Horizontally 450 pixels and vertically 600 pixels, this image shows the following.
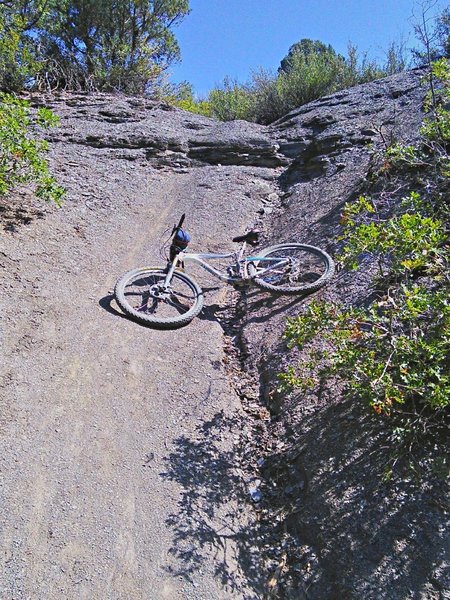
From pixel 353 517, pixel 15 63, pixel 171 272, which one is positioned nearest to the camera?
pixel 353 517

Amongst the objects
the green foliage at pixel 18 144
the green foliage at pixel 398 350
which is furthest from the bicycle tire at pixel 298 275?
the green foliage at pixel 18 144

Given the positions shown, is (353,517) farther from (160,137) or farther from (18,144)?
(160,137)

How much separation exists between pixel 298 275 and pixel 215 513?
3288mm

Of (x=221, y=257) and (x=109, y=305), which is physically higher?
(x=221, y=257)

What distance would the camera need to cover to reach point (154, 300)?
223 inches

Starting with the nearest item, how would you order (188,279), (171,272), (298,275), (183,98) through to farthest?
(171,272), (188,279), (298,275), (183,98)

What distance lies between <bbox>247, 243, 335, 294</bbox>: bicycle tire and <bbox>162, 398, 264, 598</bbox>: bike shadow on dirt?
6.48 ft

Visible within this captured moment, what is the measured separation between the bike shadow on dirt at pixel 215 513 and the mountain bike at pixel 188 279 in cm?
173

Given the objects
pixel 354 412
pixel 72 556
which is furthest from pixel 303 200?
pixel 72 556

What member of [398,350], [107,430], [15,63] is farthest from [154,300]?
[15,63]

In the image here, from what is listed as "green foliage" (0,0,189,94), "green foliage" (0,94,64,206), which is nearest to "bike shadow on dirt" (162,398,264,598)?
"green foliage" (0,94,64,206)

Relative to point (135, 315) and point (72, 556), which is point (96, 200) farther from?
point (72, 556)

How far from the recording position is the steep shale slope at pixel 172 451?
2.93m

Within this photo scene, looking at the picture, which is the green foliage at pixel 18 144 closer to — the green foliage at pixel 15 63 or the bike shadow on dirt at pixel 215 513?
the bike shadow on dirt at pixel 215 513
